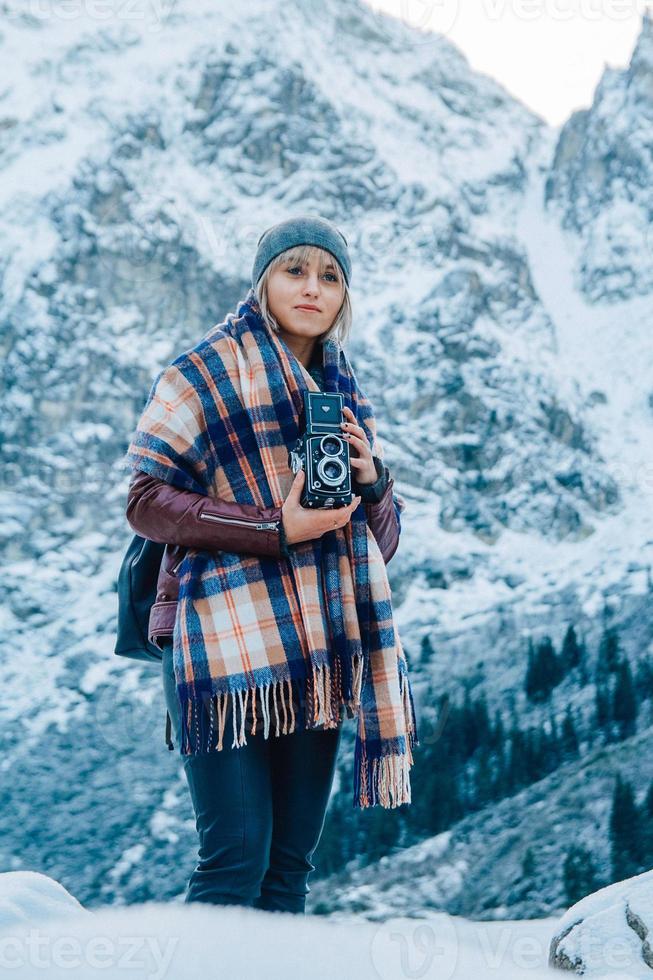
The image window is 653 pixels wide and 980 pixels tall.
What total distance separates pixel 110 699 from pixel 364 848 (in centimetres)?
2612

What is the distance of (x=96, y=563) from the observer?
3233 inches

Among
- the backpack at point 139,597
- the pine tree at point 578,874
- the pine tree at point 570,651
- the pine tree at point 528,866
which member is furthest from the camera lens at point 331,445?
the pine tree at point 570,651

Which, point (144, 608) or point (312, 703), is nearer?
point (312, 703)

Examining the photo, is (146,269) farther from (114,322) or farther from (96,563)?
(96,563)

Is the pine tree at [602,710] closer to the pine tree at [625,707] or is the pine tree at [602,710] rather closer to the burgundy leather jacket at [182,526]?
the pine tree at [625,707]

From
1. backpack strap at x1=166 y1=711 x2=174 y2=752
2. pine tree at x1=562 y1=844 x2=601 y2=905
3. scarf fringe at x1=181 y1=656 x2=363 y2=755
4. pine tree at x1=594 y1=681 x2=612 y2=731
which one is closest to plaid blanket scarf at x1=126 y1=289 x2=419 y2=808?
scarf fringe at x1=181 y1=656 x2=363 y2=755

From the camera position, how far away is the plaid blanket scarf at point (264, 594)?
195 cm

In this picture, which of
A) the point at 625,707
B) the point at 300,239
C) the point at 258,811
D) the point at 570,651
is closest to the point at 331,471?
the point at 300,239

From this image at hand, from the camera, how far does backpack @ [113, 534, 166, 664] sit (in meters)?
2.20

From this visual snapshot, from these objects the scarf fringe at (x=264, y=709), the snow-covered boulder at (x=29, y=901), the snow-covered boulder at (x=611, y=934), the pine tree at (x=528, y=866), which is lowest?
the pine tree at (x=528, y=866)

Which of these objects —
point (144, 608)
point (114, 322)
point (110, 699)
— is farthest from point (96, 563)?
point (144, 608)

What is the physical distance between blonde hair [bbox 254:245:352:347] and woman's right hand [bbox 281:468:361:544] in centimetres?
44

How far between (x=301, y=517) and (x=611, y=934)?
1.84 meters

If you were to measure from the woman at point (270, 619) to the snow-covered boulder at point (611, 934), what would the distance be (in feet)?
3.84
